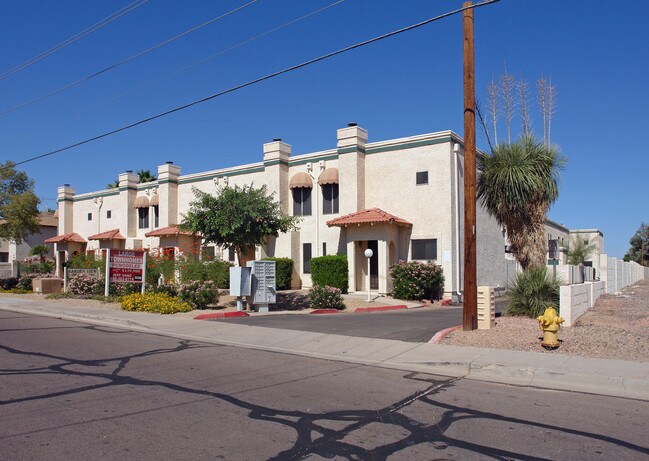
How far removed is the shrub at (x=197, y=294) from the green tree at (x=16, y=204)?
1865 centimetres

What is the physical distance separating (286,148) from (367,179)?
544cm

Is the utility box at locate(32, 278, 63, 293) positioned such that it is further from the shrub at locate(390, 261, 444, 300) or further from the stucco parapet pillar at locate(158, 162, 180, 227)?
the shrub at locate(390, 261, 444, 300)

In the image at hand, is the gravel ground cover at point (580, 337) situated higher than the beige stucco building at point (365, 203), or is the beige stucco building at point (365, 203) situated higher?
the beige stucco building at point (365, 203)

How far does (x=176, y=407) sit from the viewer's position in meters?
7.63

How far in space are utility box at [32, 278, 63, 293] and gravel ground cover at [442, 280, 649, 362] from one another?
22.9m

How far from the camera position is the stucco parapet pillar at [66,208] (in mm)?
45344

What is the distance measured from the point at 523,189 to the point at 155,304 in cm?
1301

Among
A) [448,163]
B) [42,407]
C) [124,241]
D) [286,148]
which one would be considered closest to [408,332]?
[42,407]

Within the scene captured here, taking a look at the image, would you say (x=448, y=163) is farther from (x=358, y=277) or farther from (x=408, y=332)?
(x=408, y=332)

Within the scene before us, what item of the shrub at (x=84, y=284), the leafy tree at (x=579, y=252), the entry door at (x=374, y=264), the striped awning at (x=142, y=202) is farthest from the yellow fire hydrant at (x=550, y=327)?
the leafy tree at (x=579, y=252)

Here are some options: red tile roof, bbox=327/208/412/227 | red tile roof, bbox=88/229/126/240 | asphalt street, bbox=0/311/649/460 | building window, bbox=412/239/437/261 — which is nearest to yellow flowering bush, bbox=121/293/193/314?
asphalt street, bbox=0/311/649/460

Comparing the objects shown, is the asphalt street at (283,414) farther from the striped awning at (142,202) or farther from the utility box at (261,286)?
the striped awning at (142,202)

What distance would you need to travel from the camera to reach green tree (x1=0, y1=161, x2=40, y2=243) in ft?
113

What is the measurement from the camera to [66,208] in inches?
1789
